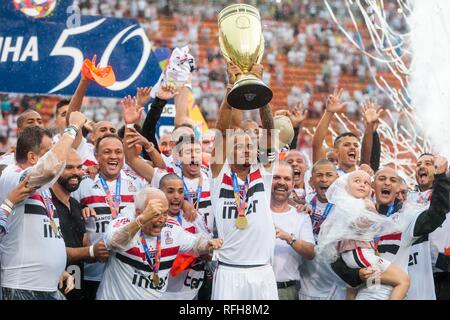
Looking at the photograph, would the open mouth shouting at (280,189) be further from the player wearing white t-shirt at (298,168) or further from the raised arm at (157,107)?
the raised arm at (157,107)

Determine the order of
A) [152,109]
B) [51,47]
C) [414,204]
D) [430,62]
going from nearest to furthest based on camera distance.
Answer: [414,204] → [152,109] → [51,47] → [430,62]

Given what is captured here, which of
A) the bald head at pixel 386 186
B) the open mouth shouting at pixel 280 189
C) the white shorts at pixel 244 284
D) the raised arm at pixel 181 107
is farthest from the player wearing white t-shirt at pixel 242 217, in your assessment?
the raised arm at pixel 181 107

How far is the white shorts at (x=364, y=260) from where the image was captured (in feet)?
21.8

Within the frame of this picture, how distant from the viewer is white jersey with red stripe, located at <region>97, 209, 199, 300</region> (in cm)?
651

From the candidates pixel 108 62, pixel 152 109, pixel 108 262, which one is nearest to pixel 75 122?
pixel 108 262

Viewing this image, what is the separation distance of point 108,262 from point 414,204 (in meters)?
2.29

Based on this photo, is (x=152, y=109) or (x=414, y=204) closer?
(x=414, y=204)

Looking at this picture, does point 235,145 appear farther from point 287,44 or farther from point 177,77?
point 287,44

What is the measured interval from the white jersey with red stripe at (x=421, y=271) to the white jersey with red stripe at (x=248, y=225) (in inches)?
47.2

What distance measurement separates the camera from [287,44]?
22.6 meters

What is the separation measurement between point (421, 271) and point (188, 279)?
1713mm

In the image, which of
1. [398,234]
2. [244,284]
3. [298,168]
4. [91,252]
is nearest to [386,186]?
[398,234]

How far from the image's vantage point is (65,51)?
9.38 metres
